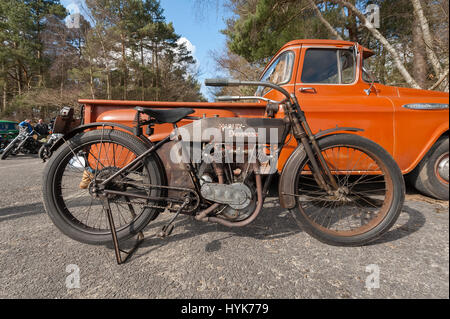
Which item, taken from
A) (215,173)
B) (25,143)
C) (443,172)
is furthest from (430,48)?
(25,143)

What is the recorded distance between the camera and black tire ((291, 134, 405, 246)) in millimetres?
1359

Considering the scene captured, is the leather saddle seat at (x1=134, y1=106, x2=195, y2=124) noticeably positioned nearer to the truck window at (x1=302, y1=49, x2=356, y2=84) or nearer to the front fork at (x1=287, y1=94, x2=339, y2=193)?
the front fork at (x1=287, y1=94, x2=339, y2=193)

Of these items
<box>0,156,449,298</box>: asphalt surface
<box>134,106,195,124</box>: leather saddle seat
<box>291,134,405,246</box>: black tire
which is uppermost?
<box>134,106,195,124</box>: leather saddle seat

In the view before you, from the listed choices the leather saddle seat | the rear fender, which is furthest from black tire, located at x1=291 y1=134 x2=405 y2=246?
the rear fender

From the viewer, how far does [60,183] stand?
4.95 feet

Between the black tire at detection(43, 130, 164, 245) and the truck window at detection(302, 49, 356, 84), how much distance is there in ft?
6.38

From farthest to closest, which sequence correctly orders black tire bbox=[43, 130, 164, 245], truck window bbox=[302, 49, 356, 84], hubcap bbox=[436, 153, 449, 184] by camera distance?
truck window bbox=[302, 49, 356, 84] < black tire bbox=[43, 130, 164, 245] < hubcap bbox=[436, 153, 449, 184]

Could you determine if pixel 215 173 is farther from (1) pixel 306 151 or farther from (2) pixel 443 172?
(2) pixel 443 172

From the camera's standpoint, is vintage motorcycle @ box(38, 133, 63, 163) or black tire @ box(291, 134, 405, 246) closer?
black tire @ box(291, 134, 405, 246)

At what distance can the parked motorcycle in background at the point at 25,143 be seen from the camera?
6.82m

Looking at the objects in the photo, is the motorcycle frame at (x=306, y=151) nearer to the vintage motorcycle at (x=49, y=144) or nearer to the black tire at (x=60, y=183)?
the black tire at (x=60, y=183)

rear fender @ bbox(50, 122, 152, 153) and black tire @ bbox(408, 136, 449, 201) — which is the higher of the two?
rear fender @ bbox(50, 122, 152, 153)

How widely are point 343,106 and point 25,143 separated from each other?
10208mm
